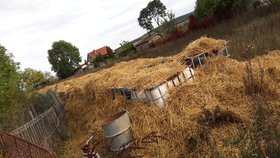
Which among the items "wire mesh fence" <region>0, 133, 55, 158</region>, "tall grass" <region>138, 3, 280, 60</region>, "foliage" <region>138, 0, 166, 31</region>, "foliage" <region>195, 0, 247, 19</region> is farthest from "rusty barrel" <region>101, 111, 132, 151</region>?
"foliage" <region>138, 0, 166, 31</region>

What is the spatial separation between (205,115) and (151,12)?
9813 cm

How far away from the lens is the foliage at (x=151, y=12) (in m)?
101

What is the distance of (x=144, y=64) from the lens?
11000mm

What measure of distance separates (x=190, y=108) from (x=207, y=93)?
65cm

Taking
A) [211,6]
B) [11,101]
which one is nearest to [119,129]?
[11,101]

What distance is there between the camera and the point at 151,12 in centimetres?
10244

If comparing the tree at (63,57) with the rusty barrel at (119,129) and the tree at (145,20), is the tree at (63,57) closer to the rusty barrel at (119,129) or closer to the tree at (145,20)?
the tree at (145,20)

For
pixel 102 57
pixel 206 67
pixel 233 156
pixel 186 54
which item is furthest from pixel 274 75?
pixel 102 57

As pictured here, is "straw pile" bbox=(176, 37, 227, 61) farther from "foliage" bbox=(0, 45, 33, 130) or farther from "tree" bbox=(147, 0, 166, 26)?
"tree" bbox=(147, 0, 166, 26)

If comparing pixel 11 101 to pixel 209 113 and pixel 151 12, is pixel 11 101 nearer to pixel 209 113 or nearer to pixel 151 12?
pixel 209 113

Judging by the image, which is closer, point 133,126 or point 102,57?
point 133,126

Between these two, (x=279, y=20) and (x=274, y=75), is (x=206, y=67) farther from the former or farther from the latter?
(x=279, y=20)

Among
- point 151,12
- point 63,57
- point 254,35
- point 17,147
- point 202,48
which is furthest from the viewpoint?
point 151,12

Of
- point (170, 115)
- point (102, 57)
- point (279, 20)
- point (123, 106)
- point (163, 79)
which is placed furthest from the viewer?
point (102, 57)
